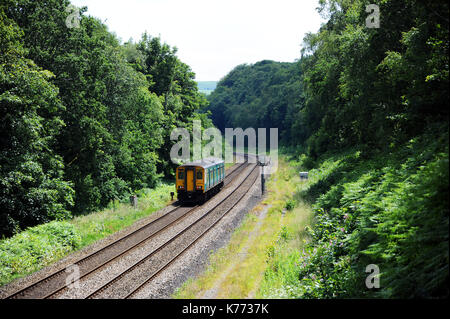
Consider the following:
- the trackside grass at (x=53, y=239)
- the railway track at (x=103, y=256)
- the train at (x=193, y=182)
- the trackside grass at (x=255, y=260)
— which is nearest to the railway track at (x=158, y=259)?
A: the railway track at (x=103, y=256)

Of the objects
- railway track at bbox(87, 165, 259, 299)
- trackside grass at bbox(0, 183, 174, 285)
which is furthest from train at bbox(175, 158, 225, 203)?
trackside grass at bbox(0, 183, 174, 285)

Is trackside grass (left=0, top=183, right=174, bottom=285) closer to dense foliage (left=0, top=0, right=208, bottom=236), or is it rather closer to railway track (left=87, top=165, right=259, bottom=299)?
dense foliage (left=0, top=0, right=208, bottom=236)

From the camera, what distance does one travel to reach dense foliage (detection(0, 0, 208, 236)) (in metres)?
13.7

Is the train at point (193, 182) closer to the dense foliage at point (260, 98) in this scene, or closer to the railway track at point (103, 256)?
the railway track at point (103, 256)

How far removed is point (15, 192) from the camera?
45.9 feet

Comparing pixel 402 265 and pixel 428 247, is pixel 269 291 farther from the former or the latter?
pixel 428 247

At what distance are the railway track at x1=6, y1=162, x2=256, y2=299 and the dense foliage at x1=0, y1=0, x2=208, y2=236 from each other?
14.2 feet

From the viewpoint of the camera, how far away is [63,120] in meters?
18.2

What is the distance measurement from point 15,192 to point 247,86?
112 m

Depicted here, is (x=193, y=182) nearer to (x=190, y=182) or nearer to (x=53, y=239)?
(x=190, y=182)

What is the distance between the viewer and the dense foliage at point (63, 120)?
1370 centimetres

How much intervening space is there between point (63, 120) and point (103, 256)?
10086 mm

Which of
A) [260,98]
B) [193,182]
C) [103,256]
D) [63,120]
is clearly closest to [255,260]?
[103,256]
